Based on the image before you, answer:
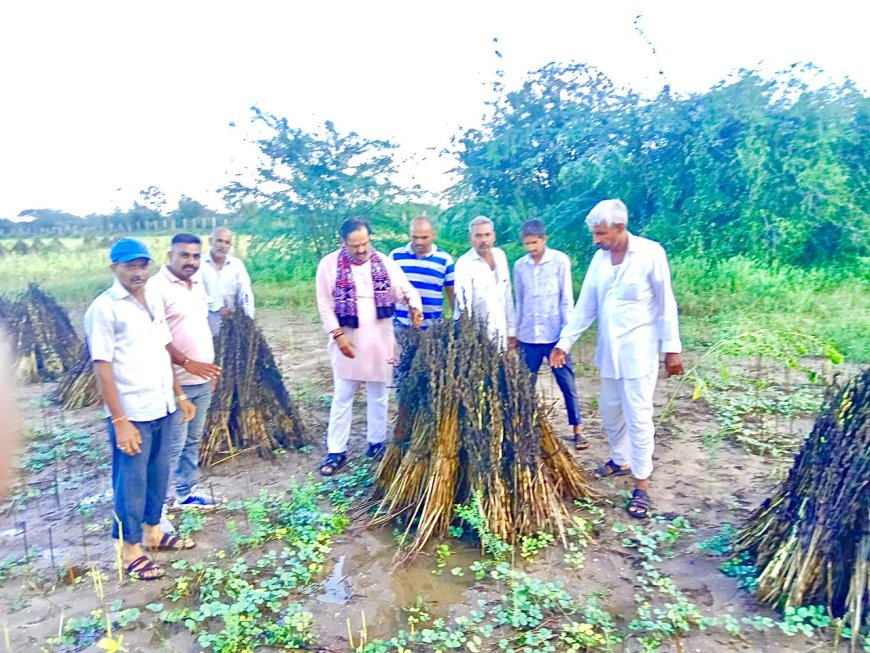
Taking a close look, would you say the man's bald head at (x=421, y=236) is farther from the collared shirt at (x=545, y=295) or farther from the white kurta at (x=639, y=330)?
the white kurta at (x=639, y=330)

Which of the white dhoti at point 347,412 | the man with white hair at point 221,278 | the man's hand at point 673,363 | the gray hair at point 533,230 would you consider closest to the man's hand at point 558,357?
the man's hand at point 673,363

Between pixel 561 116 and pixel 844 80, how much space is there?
3.63m

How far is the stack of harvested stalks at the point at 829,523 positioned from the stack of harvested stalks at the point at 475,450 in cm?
107

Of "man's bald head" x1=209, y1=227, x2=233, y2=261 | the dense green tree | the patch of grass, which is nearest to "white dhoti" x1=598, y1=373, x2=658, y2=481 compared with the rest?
the patch of grass

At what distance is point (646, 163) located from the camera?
344 inches

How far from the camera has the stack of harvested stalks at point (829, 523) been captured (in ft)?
9.22

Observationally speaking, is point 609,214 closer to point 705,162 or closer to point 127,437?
point 127,437

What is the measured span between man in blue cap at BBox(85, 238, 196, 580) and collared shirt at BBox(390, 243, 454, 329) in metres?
2.06

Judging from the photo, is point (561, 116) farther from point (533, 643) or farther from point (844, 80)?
Result: point (533, 643)

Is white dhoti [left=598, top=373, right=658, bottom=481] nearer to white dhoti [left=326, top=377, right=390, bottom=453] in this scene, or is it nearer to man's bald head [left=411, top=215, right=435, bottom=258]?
white dhoti [left=326, top=377, right=390, bottom=453]

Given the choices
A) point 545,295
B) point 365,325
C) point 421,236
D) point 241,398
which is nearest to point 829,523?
point 545,295

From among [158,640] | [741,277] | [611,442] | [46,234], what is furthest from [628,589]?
[46,234]

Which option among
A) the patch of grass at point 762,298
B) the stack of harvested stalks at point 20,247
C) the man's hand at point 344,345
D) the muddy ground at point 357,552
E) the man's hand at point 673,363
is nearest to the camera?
the muddy ground at point 357,552

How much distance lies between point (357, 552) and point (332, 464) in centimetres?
116
